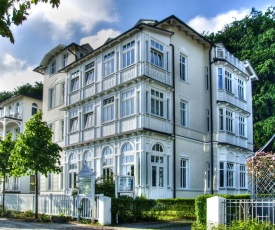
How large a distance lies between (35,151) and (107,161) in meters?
6.68

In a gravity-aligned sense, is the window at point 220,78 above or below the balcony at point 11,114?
above

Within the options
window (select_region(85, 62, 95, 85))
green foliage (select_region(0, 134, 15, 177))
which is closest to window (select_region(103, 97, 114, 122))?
window (select_region(85, 62, 95, 85))

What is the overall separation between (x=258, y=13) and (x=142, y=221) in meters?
31.3

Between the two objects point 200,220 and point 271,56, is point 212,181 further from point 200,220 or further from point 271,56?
point 271,56

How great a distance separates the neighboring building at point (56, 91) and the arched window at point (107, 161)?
20.8ft

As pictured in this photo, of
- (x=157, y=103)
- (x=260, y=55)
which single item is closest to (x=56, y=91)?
(x=157, y=103)

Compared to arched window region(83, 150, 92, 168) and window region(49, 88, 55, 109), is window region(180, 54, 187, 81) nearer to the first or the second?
arched window region(83, 150, 92, 168)

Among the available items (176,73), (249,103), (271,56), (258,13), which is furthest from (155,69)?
(258,13)

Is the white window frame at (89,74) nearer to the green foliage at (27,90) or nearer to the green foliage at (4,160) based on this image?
the green foliage at (4,160)

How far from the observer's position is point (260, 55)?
38.6m

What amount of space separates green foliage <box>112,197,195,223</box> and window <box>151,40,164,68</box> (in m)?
8.86

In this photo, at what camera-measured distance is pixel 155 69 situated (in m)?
25.2

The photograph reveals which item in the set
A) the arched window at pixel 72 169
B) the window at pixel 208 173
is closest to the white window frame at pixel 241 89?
the window at pixel 208 173

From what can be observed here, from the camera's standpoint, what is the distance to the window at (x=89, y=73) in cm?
2905
